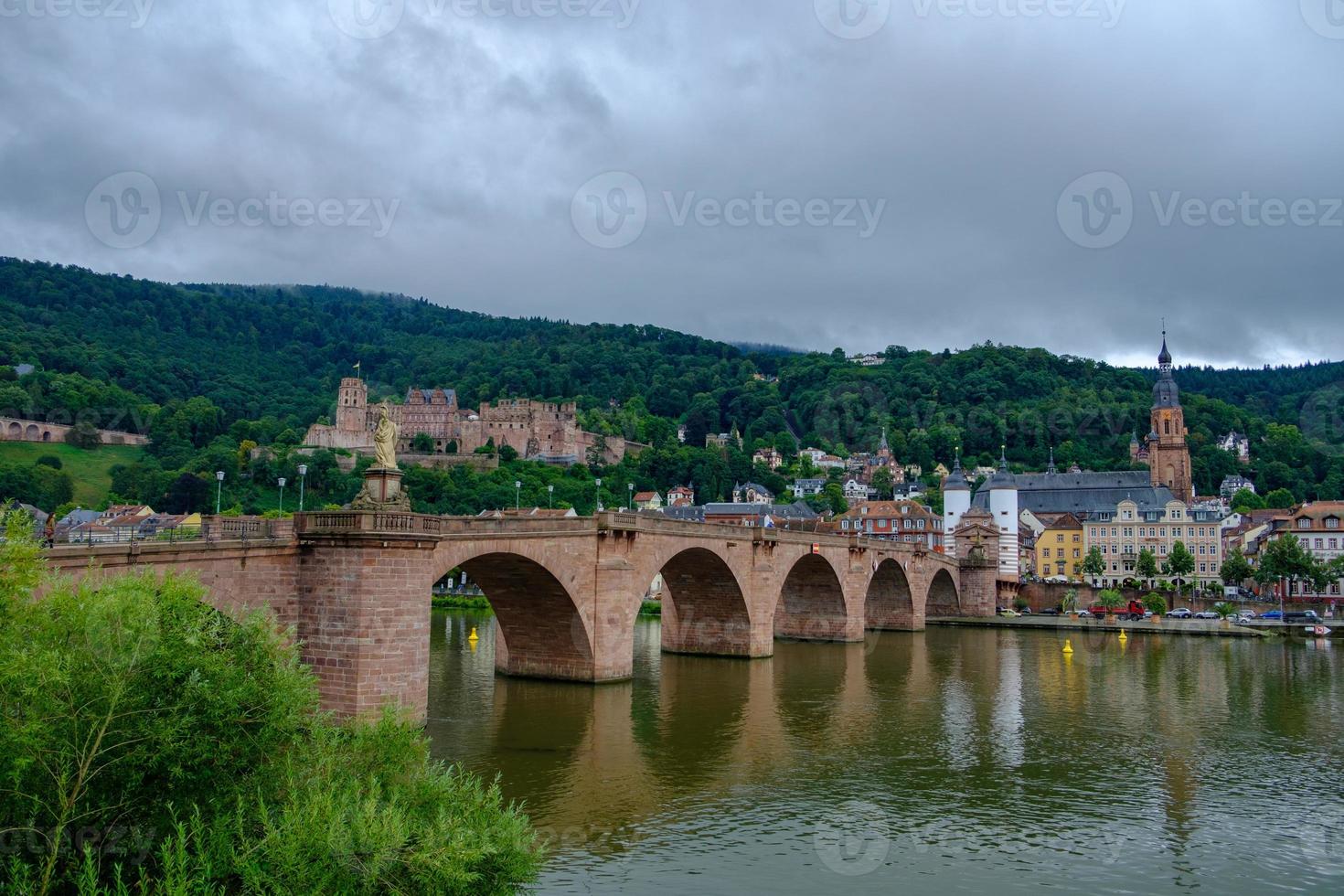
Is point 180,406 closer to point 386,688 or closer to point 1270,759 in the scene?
point 386,688

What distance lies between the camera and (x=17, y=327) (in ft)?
473

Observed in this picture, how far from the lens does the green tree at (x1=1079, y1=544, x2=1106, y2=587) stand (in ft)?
310

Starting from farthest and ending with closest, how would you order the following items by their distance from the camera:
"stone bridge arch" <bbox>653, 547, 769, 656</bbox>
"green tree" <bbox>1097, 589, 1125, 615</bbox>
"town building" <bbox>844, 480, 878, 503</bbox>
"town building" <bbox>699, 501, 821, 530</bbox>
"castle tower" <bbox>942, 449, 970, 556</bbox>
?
"town building" <bbox>844, 480, 878, 503</bbox> < "town building" <bbox>699, 501, 821, 530</bbox> < "castle tower" <bbox>942, 449, 970, 556</bbox> < "green tree" <bbox>1097, 589, 1125, 615</bbox> < "stone bridge arch" <bbox>653, 547, 769, 656</bbox>

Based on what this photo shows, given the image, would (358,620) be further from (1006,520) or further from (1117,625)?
(1006,520)

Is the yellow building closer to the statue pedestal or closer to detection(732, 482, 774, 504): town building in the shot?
detection(732, 482, 774, 504): town building

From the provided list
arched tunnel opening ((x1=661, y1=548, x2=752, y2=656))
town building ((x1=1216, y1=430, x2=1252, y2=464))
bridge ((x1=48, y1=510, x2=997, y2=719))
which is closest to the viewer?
bridge ((x1=48, y1=510, x2=997, y2=719))

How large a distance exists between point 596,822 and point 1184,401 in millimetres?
161110

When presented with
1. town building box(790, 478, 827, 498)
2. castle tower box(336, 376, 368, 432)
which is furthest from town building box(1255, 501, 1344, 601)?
castle tower box(336, 376, 368, 432)

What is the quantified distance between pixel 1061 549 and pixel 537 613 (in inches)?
3061

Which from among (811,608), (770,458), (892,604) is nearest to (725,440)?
(770,458)

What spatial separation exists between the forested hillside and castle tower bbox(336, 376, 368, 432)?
19.5ft

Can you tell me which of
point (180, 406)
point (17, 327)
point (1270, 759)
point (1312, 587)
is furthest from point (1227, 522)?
point (17, 327)

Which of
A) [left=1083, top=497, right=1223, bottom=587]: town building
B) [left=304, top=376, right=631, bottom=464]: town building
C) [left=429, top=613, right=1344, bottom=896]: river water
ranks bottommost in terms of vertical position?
[left=429, top=613, right=1344, bottom=896]: river water

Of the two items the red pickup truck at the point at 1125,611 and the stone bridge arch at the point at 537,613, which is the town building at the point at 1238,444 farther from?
the stone bridge arch at the point at 537,613
